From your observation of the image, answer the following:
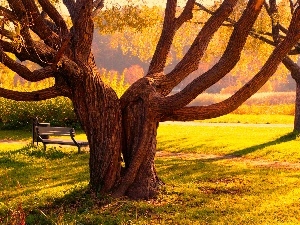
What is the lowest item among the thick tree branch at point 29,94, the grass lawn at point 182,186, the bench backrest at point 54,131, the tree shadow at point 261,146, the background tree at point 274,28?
the grass lawn at point 182,186

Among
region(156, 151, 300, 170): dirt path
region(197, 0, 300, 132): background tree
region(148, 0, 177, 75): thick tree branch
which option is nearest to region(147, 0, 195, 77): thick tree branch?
region(148, 0, 177, 75): thick tree branch

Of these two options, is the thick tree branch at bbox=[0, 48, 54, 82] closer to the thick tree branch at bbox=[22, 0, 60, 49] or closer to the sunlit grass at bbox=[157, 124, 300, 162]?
the thick tree branch at bbox=[22, 0, 60, 49]

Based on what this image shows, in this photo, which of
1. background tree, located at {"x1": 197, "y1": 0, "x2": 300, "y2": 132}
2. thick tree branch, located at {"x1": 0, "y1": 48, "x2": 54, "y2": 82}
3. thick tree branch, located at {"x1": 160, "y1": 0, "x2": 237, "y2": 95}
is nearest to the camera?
thick tree branch, located at {"x1": 0, "y1": 48, "x2": 54, "y2": 82}

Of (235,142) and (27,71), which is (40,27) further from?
(235,142)

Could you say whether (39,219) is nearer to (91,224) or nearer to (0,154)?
(91,224)

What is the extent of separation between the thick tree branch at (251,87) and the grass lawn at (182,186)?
1.79 meters

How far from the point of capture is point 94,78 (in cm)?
1023

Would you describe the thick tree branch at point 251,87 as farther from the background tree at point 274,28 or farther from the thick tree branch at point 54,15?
the background tree at point 274,28

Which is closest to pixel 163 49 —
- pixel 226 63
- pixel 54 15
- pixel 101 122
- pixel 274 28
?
pixel 226 63

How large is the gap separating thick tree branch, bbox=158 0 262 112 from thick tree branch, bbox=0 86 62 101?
2.25 m

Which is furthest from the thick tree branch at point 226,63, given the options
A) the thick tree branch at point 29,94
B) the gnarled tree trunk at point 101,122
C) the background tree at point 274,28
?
the background tree at point 274,28

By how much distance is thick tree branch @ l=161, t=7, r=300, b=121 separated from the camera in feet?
31.8

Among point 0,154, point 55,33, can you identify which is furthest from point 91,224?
point 0,154

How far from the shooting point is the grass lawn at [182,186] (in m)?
9.01
